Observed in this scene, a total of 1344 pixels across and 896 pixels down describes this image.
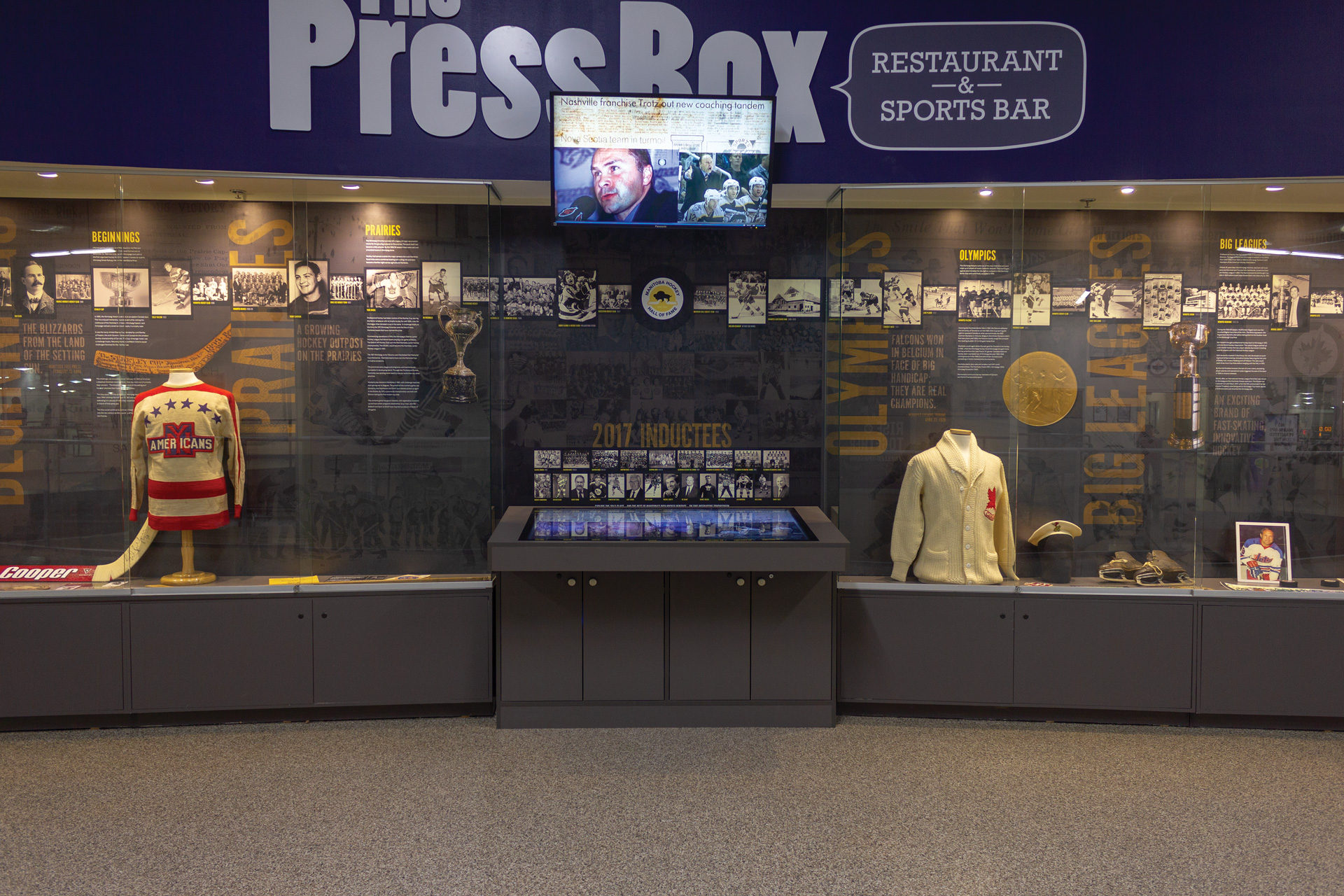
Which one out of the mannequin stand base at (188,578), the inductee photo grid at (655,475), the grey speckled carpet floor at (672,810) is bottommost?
the grey speckled carpet floor at (672,810)

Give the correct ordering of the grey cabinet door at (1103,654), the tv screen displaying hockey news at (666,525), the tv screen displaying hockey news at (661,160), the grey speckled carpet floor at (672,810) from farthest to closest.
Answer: the grey cabinet door at (1103,654), the tv screen displaying hockey news at (661,160), the tv screen displaying hockey news at (666,525), the grey speckled carpet floor at (672,810)

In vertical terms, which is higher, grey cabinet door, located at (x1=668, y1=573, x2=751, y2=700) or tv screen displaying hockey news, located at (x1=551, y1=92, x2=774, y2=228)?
tv screen displaying hockey news, located at (x1=551, y1=92, x2=774, y2=228)

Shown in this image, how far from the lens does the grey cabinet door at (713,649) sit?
379cm

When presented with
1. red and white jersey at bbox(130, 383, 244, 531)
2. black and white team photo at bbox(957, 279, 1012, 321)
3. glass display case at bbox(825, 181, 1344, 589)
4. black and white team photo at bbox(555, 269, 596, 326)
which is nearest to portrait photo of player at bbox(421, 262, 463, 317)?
black and white team photo at bbox(555, 269, 596, 326)

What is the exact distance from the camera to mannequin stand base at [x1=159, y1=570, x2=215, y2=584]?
12.9 feet

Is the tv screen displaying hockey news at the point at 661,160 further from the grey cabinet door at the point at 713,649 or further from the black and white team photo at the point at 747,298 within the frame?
the grey cabinet door at the point at 713,649

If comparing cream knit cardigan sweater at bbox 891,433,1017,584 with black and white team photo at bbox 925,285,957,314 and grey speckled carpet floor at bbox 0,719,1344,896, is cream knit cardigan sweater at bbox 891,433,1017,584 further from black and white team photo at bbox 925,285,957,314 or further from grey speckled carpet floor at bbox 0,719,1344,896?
grey speckled carpet floor at bbox 0,719,1344,896

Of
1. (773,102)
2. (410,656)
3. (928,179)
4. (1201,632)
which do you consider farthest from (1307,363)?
(410,656)

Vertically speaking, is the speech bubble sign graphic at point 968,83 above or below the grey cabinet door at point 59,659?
→ above

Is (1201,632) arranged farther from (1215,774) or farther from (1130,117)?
(1130,117)

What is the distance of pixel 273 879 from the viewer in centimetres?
259

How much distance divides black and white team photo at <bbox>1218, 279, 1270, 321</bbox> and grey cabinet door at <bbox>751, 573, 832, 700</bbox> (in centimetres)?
246

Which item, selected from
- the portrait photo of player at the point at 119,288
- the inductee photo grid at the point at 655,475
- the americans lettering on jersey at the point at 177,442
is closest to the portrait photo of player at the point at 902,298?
the inductee photo grid at the point at 655,475

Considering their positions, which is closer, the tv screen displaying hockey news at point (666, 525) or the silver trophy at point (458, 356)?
the tv screen displaying hockey news at point (666, 525)
